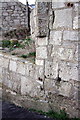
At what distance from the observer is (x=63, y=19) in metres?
3.96

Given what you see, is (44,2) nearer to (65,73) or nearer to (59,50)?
(59,50)

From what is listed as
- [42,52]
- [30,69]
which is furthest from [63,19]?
[30,69]

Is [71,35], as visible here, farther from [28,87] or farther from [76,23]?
[28,87]

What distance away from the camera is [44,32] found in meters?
4.32

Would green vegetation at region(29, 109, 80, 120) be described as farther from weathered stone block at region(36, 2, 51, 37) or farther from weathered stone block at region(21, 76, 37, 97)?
weathered stone block at region(36, 2, 51, 37)

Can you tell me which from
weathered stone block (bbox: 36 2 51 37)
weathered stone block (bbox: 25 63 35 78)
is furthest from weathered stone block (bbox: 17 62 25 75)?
weathered stone block (bbox: 36 2 51 37)

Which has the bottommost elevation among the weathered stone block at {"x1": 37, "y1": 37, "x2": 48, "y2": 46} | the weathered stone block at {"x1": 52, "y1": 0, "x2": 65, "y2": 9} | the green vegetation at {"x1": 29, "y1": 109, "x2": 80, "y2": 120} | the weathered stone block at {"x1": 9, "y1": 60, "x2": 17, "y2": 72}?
the green vegetation at {"x1": 29, "y1": 109, "x2": 80, "y2": 120}

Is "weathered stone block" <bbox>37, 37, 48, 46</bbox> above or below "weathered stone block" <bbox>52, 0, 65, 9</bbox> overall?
below

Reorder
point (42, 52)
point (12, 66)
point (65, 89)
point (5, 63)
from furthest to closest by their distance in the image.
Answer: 1. point (5, 63)
2. point (12, 66)
3. point (42, 52)
4. point (65, 89)

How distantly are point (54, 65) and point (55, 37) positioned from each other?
518 millimetres

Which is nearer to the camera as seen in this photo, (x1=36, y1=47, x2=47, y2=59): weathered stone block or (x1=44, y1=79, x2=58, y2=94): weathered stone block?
(x1=44, y1=79, x2=58, y2=94): weathered stone block

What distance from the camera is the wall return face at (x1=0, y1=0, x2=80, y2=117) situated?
388cm

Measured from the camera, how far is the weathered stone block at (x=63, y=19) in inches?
153

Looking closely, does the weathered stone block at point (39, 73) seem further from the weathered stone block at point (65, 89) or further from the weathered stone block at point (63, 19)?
the weathered stone block at point (63, 19)
